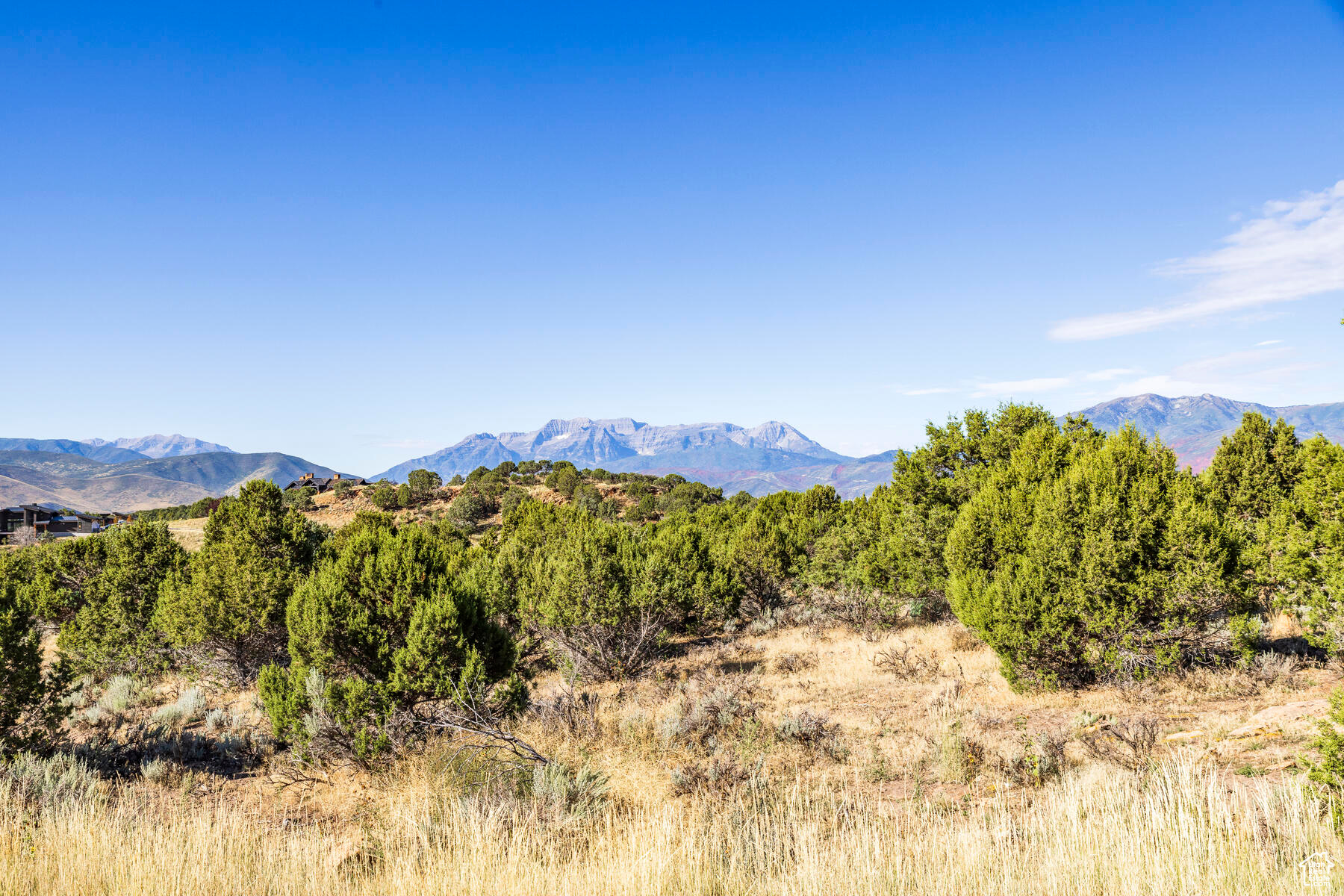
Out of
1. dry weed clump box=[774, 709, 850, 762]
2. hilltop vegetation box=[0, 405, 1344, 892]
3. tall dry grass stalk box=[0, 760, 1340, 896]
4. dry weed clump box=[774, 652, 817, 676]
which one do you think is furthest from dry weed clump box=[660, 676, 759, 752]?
tall dry grass stalk box=[0, 760, 1340, 896]

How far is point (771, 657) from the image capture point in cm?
1594

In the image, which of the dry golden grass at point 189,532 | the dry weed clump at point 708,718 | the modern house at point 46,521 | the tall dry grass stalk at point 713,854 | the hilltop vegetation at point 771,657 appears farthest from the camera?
the modern house at point 46,521

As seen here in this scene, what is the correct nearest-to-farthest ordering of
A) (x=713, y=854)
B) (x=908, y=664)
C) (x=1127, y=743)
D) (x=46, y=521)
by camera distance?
(x=713, y=854) → (x=1127, y=743) → (x=908, y=664) → (x=46, y=521)

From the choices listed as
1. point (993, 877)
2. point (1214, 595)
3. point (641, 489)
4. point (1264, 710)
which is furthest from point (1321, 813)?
point (641, 489)

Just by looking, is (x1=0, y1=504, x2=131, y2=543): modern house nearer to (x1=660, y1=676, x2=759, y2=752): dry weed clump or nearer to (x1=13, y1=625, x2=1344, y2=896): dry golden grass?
(x1=660, y1=676, x2=759, y2=752): dry weed clump

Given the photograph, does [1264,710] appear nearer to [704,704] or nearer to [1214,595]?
[1214,595]

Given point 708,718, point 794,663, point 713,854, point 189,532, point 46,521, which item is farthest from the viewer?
point 46,521

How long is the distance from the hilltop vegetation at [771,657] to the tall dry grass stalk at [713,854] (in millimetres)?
87

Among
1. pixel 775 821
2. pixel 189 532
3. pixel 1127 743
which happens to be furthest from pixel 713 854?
pixel 189 532

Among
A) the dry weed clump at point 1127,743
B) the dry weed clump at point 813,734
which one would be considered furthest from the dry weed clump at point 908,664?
the dry weed clump at point 1127,743

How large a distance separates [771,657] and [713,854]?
1168 cm

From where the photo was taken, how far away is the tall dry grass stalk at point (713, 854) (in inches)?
154

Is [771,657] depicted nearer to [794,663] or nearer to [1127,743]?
[794,663]

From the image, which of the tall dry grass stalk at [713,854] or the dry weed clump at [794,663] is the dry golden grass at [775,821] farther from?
the dry weed clump at [794,663]
